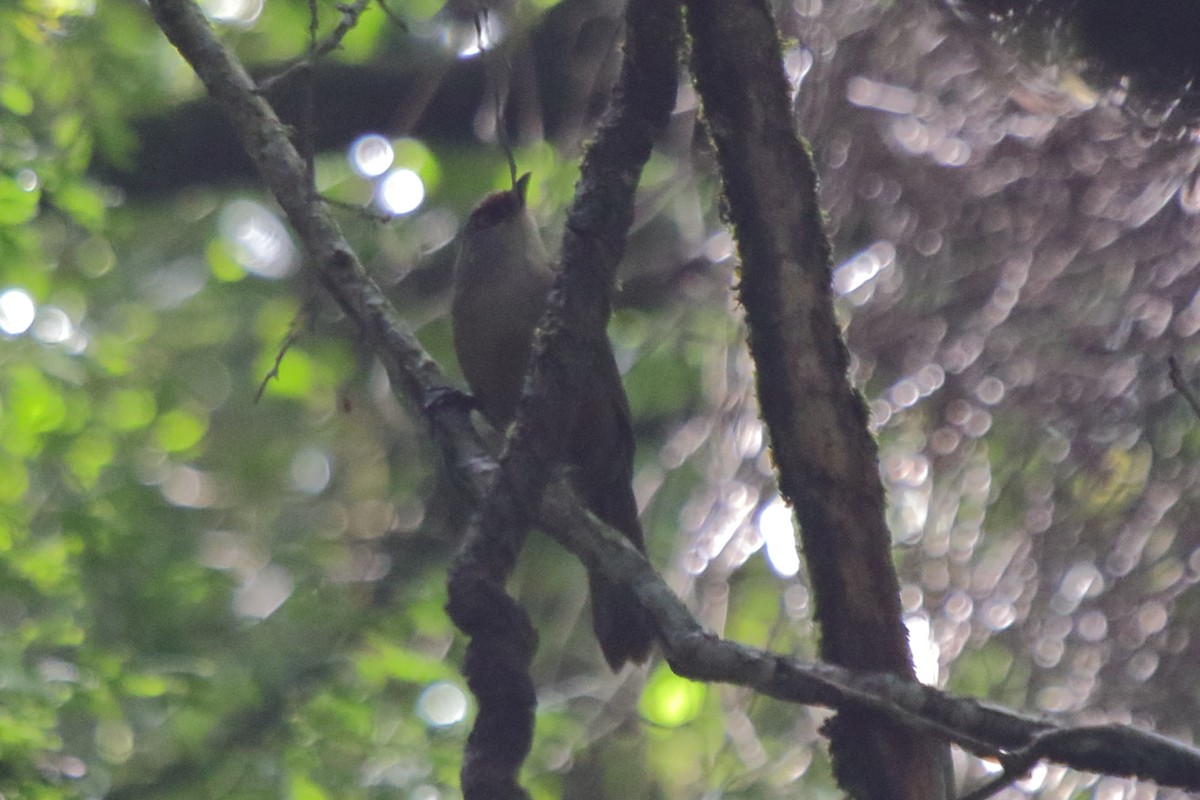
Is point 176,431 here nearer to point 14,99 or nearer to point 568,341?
point 14,99

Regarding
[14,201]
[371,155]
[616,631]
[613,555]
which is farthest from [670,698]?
[613,555]

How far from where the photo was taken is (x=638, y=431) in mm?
6738

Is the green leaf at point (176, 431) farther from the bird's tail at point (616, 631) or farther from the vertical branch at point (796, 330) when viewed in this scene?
the vertical branch at point (796, 330)

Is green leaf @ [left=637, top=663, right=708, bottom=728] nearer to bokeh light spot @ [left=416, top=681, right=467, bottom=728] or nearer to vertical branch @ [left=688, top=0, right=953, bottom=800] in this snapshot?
bokeh light spot @ [left=416, top=681, right=467, bottom=728]

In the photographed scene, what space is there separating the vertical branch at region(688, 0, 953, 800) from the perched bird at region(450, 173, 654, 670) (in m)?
1.62

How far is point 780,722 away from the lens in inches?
208

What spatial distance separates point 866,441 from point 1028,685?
2189mm

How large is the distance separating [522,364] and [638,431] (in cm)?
251

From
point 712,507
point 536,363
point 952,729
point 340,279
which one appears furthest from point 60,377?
point 952,729

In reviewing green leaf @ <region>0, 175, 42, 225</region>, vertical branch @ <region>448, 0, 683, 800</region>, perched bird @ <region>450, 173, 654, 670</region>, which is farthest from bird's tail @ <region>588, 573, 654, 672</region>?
green leaf @ <region>0, 175, 42, 225</region>

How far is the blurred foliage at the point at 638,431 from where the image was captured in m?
4.15

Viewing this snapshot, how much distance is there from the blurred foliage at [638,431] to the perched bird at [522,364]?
1.75 feet

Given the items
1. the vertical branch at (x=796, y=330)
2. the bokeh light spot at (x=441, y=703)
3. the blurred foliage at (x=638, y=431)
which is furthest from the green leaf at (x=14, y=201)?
the vertical branch at (x=796, y=330)

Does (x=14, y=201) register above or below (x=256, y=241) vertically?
below
